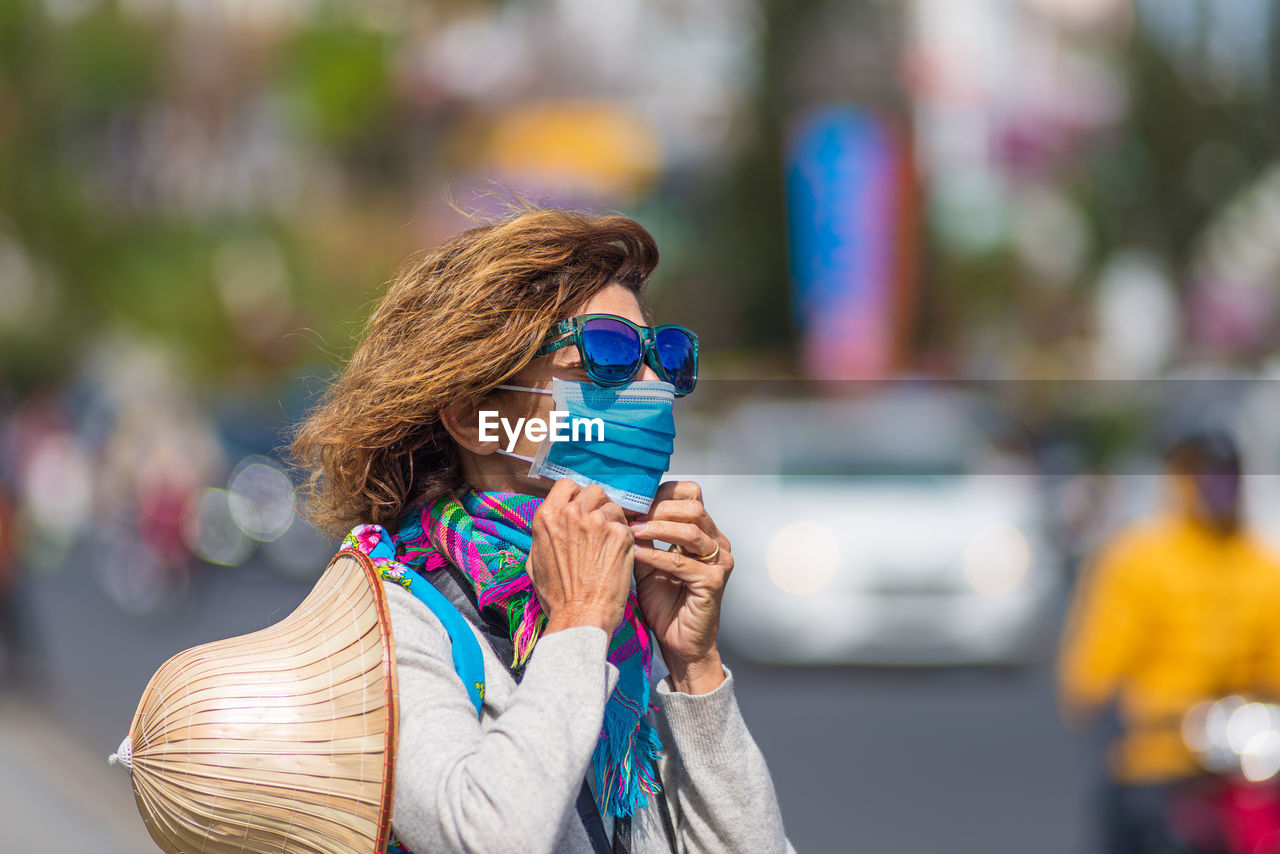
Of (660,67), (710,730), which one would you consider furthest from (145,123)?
(710,730)

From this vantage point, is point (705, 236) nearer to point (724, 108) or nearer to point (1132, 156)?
point (724, 108)

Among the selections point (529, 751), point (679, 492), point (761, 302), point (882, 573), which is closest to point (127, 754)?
point (529, 751)

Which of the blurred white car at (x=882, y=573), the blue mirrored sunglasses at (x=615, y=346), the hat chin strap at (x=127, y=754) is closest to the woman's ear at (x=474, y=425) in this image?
the blue mirrored sunglasses at (x=615, y=346)

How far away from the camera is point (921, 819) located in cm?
663

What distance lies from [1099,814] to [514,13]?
108 ft

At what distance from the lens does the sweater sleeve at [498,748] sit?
4.93 ft

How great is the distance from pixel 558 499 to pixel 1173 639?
A: 10.5 feet

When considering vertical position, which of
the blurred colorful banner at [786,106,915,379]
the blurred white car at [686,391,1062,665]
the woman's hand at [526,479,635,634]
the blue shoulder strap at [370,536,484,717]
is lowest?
the blue shoulder strap at [370,536,484,717]

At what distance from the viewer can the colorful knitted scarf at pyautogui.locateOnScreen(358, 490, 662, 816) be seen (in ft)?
5.72

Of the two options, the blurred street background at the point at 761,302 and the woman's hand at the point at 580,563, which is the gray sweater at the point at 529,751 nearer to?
the woman's hand at the point at 580,563

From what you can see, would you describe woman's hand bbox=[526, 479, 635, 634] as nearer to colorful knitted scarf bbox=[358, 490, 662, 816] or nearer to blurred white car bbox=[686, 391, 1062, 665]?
colorful knitted scarf bbox=[358, 490, 662, 816]
